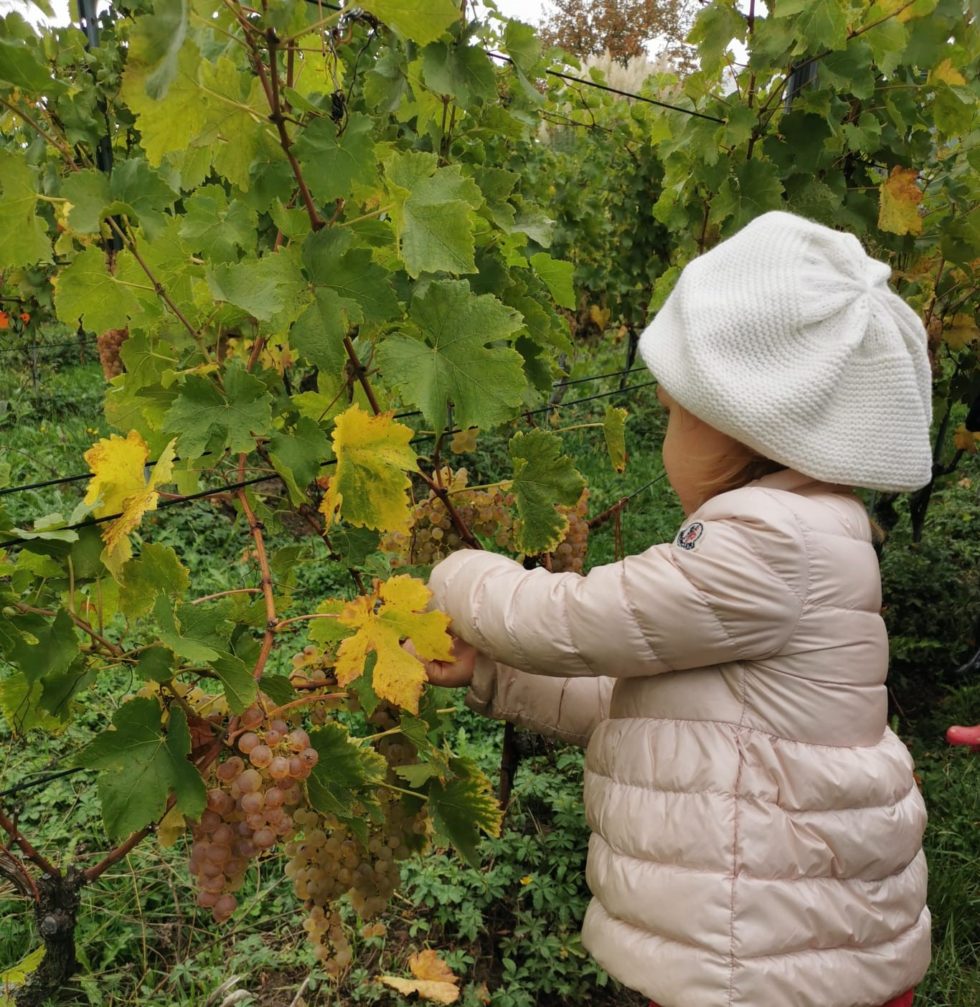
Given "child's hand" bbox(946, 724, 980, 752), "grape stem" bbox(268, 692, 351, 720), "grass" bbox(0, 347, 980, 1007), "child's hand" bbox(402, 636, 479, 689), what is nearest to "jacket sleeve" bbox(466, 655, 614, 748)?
"child's hand" bbox(402, 636, 479, 689)

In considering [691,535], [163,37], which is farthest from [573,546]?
[163,37]

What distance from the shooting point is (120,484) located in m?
1.02

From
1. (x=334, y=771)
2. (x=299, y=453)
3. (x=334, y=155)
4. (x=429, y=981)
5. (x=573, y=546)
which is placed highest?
(x=334, y=155)

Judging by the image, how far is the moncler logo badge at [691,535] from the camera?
1144mm

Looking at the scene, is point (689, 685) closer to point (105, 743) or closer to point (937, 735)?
point (105, 743)

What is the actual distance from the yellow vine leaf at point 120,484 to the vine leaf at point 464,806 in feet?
1.82

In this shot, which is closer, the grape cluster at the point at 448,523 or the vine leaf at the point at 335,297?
the vine leaf at the point at 335,297

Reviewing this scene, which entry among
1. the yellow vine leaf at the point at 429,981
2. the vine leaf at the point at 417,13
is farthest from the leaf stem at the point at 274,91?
the yellow vine leaf at the point at 429,981

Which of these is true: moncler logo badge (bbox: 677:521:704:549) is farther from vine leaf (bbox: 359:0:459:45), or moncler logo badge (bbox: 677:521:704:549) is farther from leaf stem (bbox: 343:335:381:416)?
vine leaf (bbox: 359:0:459:45)

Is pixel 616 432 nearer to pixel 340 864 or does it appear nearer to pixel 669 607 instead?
pixel 669 607

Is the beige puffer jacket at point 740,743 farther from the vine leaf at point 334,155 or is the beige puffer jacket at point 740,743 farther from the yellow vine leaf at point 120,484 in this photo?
the vine leaf at point 334,155

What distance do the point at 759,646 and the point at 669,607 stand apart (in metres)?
0.14

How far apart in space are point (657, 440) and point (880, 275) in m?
4.61

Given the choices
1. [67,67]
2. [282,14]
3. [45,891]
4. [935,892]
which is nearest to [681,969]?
[45,891]
